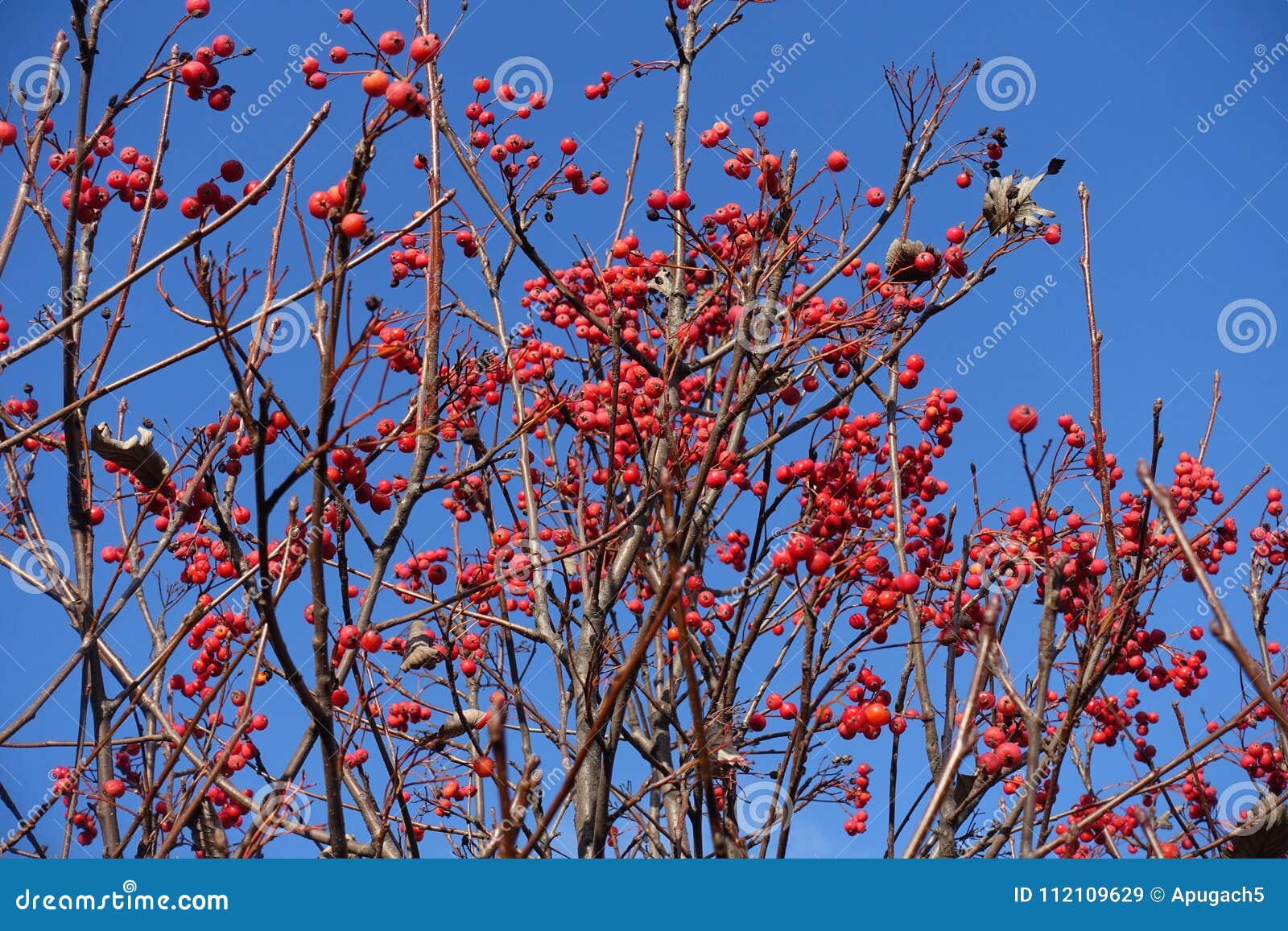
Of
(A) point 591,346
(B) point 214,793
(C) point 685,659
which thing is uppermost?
(A) point 591,346

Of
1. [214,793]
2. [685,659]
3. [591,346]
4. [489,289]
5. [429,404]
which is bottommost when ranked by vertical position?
[685,659]

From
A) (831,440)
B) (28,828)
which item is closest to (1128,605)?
(831,440)

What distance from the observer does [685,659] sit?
1179mm

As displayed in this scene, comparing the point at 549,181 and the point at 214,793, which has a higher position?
the point at 549,181

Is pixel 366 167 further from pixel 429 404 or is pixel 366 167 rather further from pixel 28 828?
pixel 28 828

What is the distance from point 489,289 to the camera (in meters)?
5.17

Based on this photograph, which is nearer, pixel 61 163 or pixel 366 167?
pixel 366 167

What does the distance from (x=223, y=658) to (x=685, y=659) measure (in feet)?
12.0

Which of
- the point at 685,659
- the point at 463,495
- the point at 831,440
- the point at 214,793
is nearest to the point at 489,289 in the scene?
the point at 463,495

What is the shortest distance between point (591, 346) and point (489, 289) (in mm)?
619

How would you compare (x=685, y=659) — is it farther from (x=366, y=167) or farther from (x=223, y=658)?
(x=223, y=658)

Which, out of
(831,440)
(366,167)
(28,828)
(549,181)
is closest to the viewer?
(366,167)

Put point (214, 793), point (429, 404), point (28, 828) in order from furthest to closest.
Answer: point (214, 793), point (28, 828), point (429, 404)

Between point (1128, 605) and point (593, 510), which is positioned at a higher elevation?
point (593, 510)
